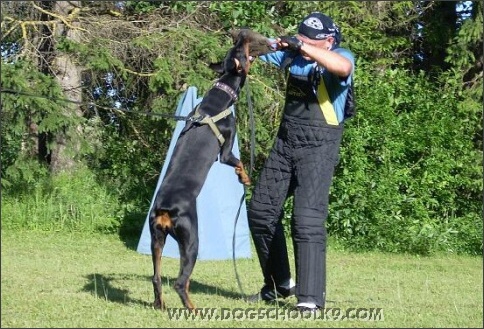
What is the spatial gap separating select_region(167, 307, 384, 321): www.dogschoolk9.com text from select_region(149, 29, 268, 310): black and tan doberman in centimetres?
9

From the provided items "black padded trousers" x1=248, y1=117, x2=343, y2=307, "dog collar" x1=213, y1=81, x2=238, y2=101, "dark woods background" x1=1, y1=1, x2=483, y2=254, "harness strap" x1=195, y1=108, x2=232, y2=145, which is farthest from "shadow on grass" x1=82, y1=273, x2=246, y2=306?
"dark woods background" x1=1, y1=1, x2=483, y2=254

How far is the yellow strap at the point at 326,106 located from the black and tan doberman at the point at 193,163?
501 mm

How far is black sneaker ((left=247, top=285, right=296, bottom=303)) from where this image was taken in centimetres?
613

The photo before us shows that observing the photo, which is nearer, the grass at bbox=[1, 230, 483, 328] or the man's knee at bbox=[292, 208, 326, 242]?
the grass at bbox=[1, 230, 483, 328]

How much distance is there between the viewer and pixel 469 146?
39.7 feet

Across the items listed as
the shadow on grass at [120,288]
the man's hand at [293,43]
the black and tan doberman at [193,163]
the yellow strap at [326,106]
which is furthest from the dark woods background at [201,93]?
the man's hand at [293,43]

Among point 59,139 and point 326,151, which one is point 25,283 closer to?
point 326,151

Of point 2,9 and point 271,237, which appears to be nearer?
point 271,237

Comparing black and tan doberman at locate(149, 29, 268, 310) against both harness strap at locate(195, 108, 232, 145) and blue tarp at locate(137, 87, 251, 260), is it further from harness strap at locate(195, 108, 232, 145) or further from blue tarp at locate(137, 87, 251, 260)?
blue tarp at locate(137, 87, 251, 260)

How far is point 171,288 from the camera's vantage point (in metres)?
6.71

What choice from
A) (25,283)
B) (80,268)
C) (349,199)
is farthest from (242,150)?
(25,283)

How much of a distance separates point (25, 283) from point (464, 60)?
312 inches

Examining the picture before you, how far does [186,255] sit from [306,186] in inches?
37.0

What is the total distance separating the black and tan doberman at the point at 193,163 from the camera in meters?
5.26
